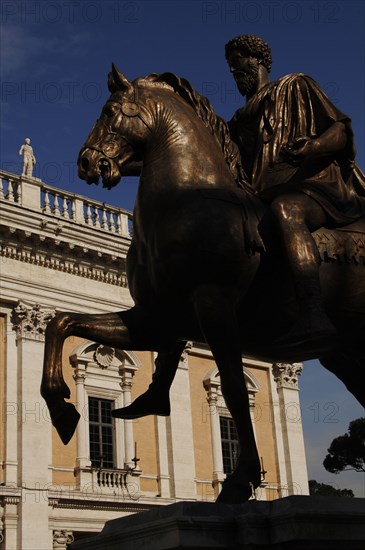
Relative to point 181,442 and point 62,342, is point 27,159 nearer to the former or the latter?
point 181,442

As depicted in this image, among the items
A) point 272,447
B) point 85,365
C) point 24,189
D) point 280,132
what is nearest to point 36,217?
Answer: point 24,189

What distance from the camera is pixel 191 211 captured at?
417cm

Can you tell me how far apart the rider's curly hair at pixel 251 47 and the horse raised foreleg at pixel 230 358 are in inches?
62.0

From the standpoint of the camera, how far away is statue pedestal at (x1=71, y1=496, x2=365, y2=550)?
11.3 feet

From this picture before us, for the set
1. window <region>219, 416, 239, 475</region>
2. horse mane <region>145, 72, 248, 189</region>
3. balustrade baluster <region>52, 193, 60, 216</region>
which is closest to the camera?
horse mane <region>145, 72, 248, 189</region>

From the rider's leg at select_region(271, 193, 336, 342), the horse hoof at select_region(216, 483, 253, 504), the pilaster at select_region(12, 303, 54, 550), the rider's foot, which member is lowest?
the horse hoof at select_region(216, 483, 253, 504)

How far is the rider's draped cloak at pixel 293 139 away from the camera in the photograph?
15.0 ft

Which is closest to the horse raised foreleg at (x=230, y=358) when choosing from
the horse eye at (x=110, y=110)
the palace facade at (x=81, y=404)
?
the horse eye at (x=110, y=110)

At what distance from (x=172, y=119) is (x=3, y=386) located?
56.8ft

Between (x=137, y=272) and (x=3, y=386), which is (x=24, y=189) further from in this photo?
(x=137, y=272)

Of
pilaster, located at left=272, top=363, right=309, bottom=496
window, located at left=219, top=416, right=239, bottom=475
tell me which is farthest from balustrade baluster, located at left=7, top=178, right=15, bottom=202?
pilaster, located at left=272, top=363, right=309, bottom=496

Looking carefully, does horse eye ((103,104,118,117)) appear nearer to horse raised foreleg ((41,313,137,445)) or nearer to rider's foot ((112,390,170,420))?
horse raised foreleg ((41,313,137,445))

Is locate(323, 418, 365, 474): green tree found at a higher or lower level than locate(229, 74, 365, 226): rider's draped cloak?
higher

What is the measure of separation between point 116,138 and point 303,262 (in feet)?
3.87
